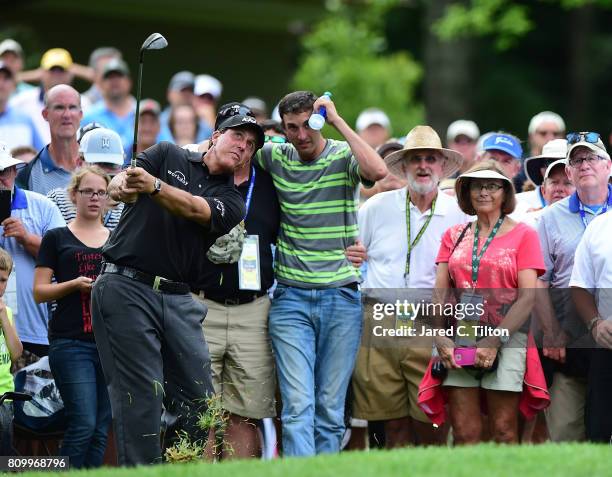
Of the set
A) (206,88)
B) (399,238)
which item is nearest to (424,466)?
(399,238)

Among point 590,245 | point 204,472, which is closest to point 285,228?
point 590,245

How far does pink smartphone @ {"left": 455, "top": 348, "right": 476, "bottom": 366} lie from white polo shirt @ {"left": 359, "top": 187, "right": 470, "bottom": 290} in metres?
0.85

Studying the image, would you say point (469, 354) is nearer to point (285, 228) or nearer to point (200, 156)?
point (285, 228)

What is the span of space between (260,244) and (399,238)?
120 centimetres

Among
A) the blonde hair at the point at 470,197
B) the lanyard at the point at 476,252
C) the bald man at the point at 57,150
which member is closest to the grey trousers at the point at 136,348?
the lanyard at the point at 476,252

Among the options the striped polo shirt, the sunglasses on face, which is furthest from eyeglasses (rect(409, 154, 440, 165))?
the striped polo shirt

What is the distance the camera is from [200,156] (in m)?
8.73

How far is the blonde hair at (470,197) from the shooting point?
9.80 meters

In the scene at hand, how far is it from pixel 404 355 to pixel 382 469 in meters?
3.49

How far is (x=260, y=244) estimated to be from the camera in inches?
386

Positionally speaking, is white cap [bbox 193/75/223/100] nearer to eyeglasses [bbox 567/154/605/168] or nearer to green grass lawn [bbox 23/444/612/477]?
eyeglasses [bbox 567/154/605/168]

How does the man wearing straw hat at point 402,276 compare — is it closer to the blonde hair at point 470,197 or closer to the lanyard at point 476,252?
the blonde hair at point 470,197

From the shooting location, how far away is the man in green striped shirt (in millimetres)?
9695

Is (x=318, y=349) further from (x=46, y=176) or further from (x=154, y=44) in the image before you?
(x=46, y=176)
